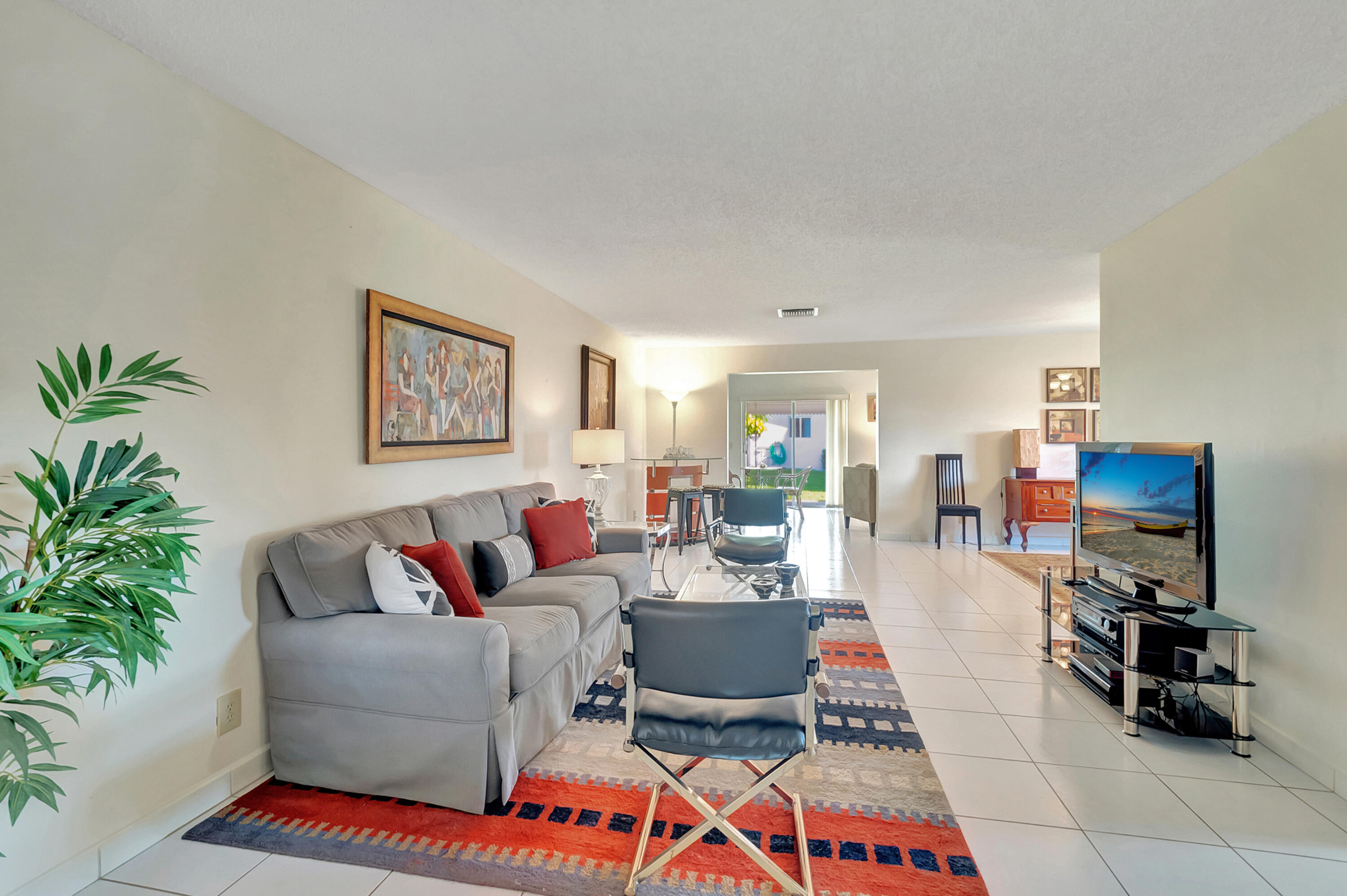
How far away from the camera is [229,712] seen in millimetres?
2371

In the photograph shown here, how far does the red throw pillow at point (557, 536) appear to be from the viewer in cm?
398

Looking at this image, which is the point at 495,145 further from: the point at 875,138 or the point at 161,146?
the point at 875,138

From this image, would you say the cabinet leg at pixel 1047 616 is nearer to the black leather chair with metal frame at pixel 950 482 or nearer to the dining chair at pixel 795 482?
the black leather chair with metal frame at pixel 950 482

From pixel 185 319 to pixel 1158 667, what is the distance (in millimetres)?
4290

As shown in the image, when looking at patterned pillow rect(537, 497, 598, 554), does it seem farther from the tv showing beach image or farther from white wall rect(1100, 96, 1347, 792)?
white wall rect(1100, 96, 1347, 792)

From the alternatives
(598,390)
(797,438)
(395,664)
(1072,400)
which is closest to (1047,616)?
(395,664)

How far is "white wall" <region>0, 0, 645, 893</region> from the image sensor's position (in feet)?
5.87

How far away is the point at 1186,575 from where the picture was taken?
2.85 meters

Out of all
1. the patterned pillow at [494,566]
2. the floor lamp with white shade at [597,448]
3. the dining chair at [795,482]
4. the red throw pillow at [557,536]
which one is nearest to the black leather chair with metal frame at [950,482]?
the dining chair at [795,482]

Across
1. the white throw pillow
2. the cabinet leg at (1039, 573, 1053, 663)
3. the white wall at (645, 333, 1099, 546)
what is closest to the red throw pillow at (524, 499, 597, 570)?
the white throw pillow

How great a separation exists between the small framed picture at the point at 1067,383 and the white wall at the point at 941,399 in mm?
66

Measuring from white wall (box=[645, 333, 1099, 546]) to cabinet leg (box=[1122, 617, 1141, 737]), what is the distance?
5.23m

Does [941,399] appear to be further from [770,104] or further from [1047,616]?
[770,104]

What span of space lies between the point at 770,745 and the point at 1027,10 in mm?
2319
